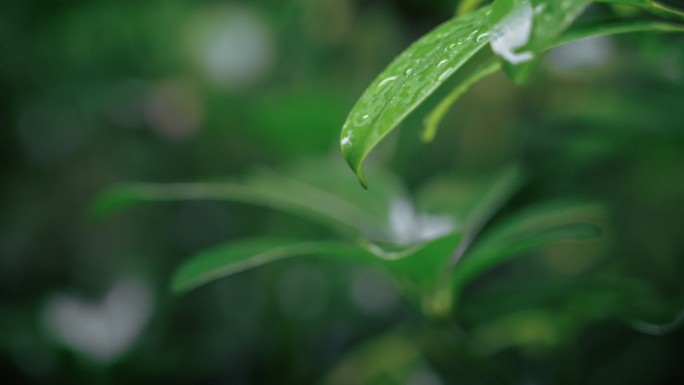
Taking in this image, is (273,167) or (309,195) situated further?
(273,167)

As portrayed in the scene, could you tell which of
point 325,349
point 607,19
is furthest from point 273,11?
point 607,19

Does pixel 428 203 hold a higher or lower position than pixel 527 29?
lower

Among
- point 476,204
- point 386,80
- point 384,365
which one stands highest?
point 386,80

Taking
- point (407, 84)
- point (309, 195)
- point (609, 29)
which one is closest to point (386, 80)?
point (407, 84)

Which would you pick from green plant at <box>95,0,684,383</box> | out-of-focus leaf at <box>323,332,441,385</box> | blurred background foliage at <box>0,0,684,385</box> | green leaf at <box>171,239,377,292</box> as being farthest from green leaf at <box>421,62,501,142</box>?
out-of-focus leaf at <box>323,332,441,385</box>

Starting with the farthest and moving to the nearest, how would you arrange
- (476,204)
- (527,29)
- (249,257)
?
1. (476,204)
2. (249,257)
3. (527,29)

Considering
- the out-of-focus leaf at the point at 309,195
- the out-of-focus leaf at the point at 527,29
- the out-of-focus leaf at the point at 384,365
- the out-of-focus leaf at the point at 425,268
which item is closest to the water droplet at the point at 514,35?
the out-of-focus leaf at the point at 527,29

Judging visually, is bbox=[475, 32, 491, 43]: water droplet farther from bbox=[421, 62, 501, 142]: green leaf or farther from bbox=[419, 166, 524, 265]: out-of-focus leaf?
bbox=[419, 166, 524, 265]: out-of-focus leaf

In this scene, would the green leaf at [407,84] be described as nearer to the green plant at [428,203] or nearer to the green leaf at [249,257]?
the green plant at [428,203]

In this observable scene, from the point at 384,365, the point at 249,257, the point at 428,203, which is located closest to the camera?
the point at 249,257

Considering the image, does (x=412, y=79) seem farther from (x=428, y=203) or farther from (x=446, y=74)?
(x=428, y=203)
